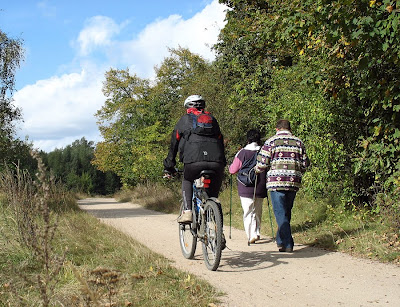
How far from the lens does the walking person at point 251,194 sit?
7.96 m

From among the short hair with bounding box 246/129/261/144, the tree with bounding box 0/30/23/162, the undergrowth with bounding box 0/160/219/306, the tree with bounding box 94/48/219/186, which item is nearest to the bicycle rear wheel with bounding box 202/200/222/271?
the undergrowth with bounding box 0/160/219/306

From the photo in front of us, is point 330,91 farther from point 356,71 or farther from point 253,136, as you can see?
point 253,136

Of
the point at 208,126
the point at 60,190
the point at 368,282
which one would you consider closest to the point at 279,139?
the point at 208,126

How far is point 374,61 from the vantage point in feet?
22.1

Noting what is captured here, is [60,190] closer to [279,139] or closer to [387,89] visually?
[279,139]

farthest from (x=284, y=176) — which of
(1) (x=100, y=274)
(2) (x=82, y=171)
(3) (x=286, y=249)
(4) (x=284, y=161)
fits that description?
(2) (x=82, y=171)

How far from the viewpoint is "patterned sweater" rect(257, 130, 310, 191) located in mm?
6902

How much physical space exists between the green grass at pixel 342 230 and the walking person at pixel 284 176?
31.8 inches

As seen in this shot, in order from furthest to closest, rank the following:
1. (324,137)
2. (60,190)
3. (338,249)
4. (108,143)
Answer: (108,143)
(60,190)
(324,137)
(338,249)

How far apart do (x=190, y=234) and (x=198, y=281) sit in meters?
1.78

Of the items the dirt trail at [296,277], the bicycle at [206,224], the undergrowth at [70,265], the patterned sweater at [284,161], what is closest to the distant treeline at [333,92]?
the patterned sweater at [284,161]

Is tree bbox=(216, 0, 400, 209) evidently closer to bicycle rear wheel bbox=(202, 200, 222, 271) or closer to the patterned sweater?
the patterned sweater

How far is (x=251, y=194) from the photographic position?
811 centimetres

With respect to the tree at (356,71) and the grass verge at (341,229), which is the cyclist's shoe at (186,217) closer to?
the grass verge at (341,229)
